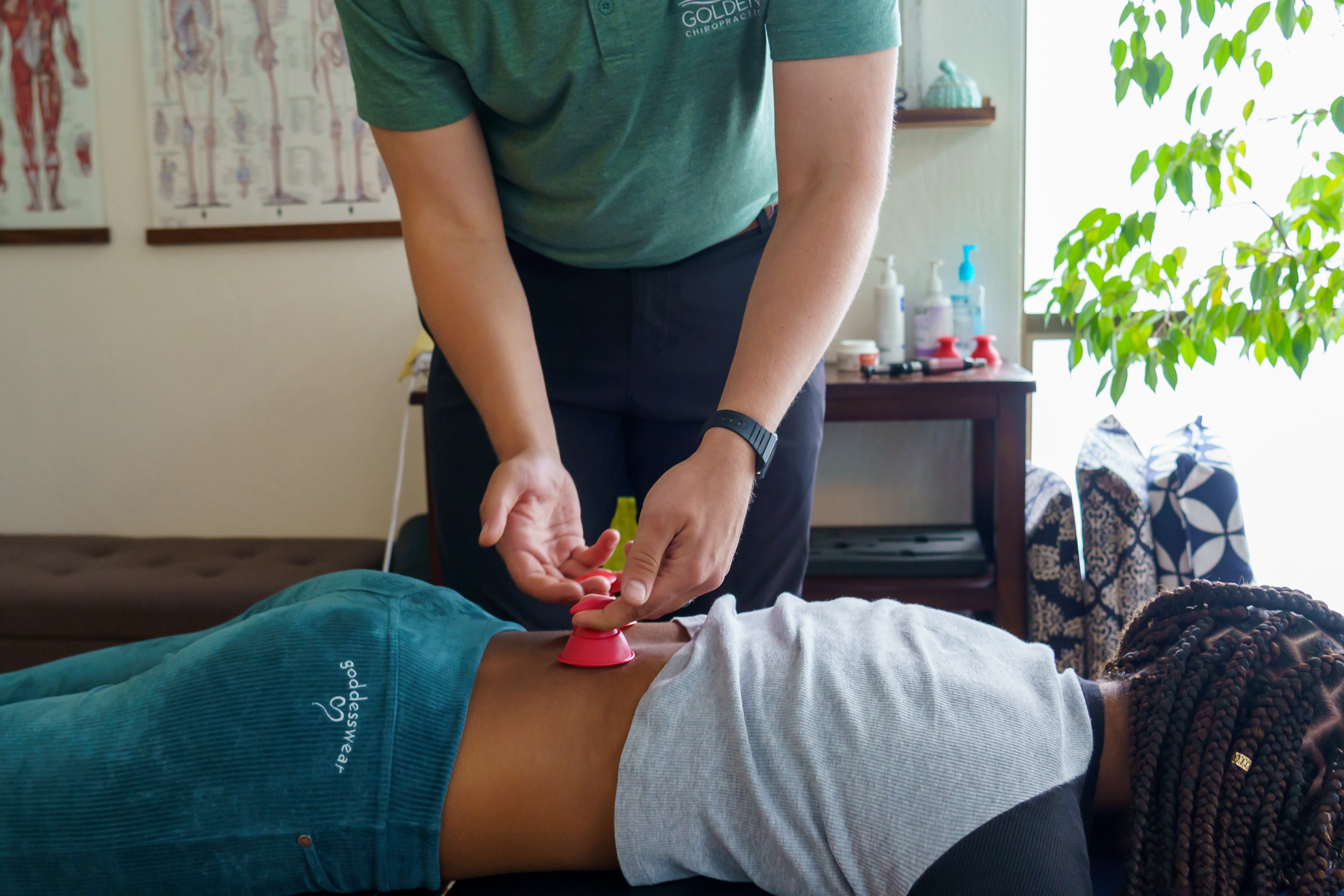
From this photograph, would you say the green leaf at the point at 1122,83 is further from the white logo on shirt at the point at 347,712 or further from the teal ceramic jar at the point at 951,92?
the white logo on shirt at the point at 347,712

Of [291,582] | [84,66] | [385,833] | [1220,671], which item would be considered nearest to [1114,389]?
[1220,671]

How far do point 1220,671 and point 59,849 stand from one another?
3.32ft

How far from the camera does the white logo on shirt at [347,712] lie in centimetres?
84

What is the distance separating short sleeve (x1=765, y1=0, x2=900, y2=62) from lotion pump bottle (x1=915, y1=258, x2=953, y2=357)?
4.59 ft

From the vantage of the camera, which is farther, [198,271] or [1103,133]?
[198,271]

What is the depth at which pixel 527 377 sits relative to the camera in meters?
1.11

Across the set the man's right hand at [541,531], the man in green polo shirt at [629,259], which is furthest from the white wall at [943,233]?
the man's right hand at [541,531]

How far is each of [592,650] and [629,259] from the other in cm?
51

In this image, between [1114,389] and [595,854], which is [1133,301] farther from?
[595,854]

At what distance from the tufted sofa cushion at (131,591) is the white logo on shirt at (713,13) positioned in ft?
5.73

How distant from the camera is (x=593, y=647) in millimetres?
942

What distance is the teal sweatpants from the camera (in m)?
0.83

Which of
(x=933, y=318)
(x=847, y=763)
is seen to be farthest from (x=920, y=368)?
(x=847, y=763)

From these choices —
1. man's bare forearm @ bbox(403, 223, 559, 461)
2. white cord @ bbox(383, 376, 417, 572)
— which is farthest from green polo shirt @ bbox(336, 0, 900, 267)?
white cord @ bbox(383, 376, 417, 572)
